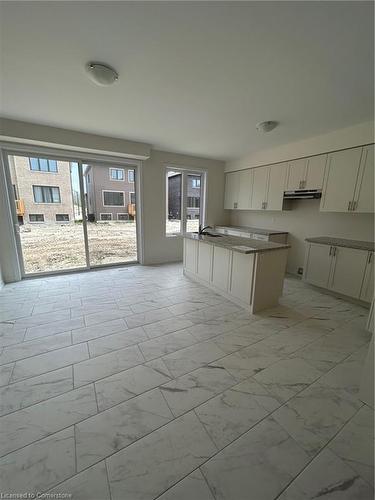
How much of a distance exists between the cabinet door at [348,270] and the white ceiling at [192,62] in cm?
190

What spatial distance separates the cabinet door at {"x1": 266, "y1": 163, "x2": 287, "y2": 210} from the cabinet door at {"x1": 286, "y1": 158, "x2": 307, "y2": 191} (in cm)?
13

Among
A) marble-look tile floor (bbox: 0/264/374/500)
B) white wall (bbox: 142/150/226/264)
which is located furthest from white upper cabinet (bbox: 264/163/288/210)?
marble-look tile floor (bbox: 0/264/374/500)

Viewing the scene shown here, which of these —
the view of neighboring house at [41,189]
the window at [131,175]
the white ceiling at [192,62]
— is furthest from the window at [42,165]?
the window at [131,175]

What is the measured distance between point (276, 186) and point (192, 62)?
3.18 m

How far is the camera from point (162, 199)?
4.81 metres

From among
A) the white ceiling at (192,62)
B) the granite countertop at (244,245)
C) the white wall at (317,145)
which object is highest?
the white ceiling at (192,62)

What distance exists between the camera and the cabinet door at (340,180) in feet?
10.4

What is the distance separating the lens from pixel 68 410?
56.1 inches

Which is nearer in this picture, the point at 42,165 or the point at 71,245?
the point at 42,165

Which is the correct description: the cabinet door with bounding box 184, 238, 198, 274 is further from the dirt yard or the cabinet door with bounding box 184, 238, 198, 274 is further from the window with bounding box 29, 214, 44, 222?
the window with bounding box 29, 214, 44, 222

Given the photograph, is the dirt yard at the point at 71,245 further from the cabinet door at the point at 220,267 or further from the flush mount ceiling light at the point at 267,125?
the flush mount ceiling light at the point at 267,125

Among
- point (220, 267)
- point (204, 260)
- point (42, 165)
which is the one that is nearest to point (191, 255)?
point (204, 260)

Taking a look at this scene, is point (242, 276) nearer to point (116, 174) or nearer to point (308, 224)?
point (308, 224)

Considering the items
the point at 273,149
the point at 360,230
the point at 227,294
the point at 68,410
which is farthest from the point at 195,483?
the point at 273,149
